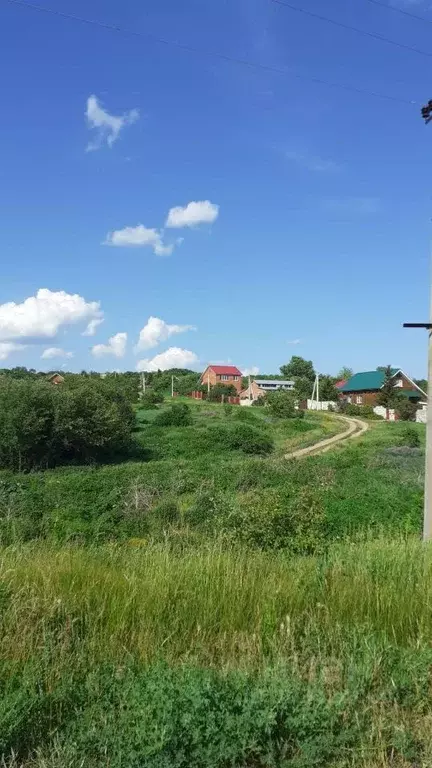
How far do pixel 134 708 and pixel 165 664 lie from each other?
1.49 feet

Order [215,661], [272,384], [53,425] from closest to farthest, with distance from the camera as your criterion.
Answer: [215,661], [53,425], [272,384]

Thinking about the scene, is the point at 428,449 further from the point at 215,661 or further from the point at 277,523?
the point at 277,523

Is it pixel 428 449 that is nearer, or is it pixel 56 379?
pixel 428 449

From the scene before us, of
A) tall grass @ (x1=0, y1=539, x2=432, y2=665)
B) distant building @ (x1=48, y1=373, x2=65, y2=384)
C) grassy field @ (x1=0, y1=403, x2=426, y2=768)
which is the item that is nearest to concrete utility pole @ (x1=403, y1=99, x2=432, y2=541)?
grassy field @ (x1=0, y1=403, x2=426, y2=768)

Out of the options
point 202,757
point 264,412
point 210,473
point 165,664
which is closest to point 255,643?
point 165,664

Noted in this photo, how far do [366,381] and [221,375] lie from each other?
117ft

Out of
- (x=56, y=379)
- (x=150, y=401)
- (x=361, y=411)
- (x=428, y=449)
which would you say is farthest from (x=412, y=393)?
(x=428, y=449)

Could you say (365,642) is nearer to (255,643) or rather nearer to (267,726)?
(255,643)

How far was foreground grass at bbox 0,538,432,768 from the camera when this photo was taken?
8.63 ft

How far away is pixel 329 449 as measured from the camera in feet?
132

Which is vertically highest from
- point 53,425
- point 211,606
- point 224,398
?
point 224,398

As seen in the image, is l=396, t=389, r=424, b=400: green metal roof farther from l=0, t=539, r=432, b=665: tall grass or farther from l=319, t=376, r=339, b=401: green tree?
l=0, t=539, r=432, b=665: tall grass

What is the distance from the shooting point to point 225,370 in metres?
120

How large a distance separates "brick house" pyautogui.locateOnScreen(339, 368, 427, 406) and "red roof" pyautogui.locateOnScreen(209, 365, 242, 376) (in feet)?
96.6
